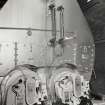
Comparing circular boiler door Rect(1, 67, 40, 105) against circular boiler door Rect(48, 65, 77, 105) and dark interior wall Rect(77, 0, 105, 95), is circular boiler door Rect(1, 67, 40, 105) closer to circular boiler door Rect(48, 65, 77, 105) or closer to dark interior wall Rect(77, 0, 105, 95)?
circular boiler door Rect(48, 65, 77, 105)

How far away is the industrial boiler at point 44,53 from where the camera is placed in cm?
151

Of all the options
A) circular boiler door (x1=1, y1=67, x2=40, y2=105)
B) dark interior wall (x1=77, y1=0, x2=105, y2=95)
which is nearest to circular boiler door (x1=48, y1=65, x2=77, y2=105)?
circular boiler door (x1=1, y1=67, x2=40, y2=105)

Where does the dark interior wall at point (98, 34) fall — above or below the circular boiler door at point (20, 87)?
above

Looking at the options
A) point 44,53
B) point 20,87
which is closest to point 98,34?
point 44,53

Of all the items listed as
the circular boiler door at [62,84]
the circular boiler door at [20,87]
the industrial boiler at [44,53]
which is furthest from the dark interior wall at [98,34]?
the circular boiler door at [20,87]

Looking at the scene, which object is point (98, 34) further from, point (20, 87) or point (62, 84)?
point (20, 87)

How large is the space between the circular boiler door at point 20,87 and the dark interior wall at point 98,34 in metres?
0.62

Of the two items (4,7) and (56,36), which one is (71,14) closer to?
(56,36)

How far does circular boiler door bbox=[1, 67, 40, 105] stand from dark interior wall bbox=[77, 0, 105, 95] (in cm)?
62

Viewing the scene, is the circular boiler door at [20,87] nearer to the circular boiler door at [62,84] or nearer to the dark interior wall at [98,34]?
the circular boiler door at [62,84]

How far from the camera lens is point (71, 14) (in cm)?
174

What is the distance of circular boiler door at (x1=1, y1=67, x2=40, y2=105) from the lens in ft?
4.89

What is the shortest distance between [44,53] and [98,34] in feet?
2.05

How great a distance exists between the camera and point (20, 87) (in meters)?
1.53
